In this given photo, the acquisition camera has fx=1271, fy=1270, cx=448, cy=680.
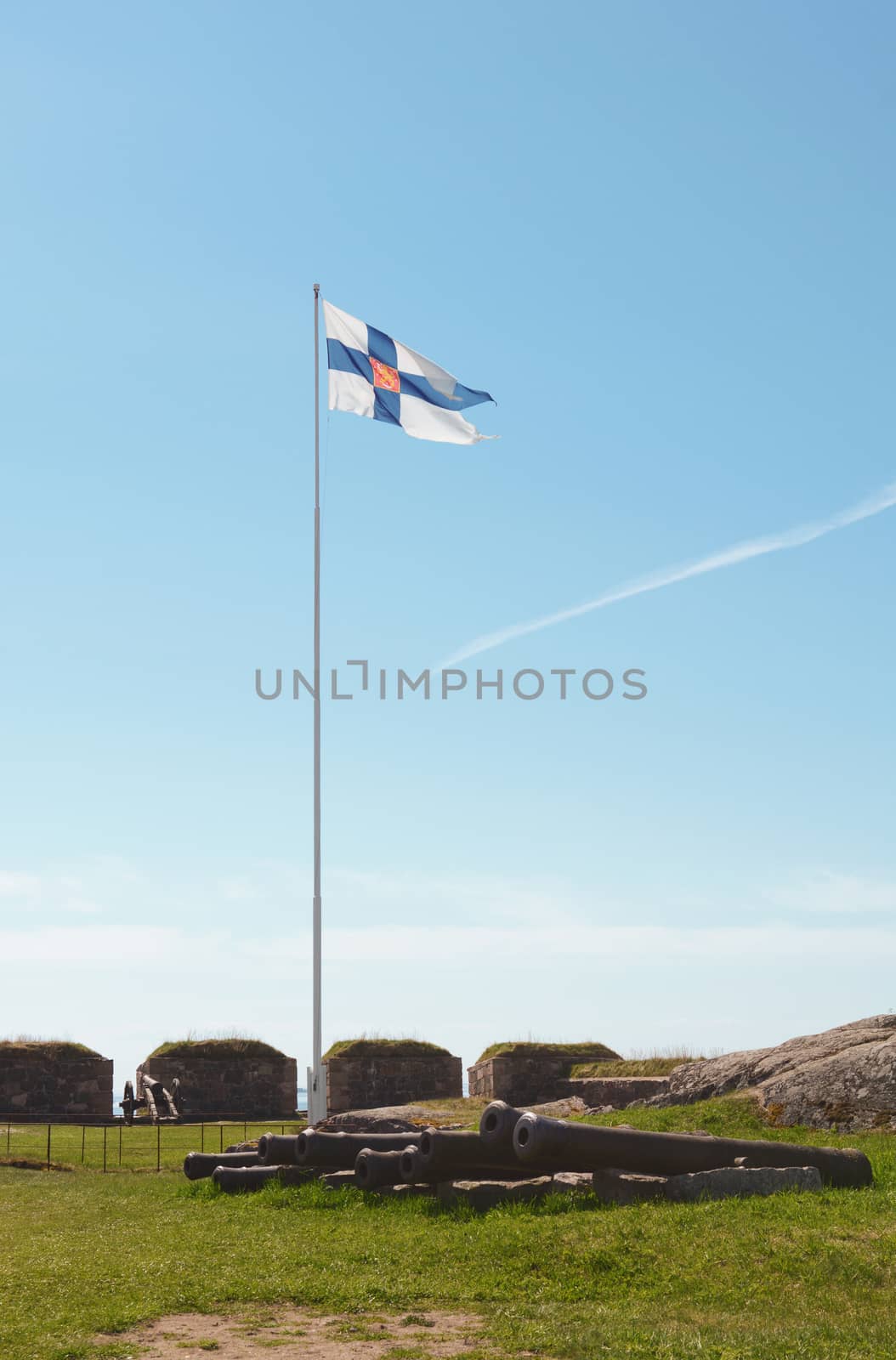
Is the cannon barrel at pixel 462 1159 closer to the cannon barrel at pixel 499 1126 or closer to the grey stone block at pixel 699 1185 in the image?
the cannon barrel at pixel 499 1126

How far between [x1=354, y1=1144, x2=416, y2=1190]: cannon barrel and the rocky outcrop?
5176 millimetres

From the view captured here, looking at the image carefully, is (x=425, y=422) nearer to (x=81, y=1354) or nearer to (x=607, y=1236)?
(x=607, y=1236)

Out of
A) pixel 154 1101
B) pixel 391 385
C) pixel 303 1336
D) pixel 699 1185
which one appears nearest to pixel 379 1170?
pixel 699 1185

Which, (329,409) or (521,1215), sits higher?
(329,409)

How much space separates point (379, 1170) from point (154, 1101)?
15498 millimetres

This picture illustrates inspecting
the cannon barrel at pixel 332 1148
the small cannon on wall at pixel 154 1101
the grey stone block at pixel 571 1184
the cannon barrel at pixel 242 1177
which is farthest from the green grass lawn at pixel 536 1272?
the small cannon on wall at pixel 154 1101

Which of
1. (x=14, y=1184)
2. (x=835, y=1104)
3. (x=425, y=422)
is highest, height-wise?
(x=425, y=422)

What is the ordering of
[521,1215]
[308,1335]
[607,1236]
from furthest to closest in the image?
[521,1215] → [607,1236] → [308,1335]

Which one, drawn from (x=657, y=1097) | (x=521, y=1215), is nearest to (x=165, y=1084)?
(x=657, y=1097)

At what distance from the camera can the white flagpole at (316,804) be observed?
1856 centimetres

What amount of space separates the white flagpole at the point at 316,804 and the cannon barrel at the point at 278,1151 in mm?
4593

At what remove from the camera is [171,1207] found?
12883 mm

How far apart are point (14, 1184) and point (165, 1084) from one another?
10269 mm

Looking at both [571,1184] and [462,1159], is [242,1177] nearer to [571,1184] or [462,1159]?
[462,1159]
